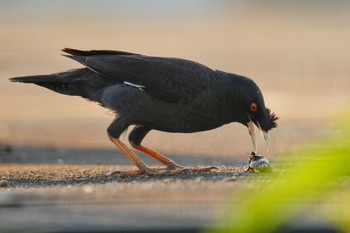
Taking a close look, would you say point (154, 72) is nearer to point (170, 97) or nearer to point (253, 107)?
point (170, 97)

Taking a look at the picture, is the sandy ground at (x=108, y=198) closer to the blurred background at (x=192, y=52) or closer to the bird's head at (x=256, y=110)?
the bird's head at (x=256, y=110)

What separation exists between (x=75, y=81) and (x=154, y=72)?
0.72 metres

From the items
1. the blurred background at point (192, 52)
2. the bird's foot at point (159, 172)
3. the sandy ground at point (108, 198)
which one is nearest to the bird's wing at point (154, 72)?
the bird's foot at point (159, 172)

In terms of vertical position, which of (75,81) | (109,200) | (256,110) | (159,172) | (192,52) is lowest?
(109,200)

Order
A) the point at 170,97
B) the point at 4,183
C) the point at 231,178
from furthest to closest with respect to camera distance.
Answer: the point at 170,97 → the point at 4,183 → the point at 231,178

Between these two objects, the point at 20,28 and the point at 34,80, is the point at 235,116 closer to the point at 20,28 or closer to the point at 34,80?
the point at 34,80

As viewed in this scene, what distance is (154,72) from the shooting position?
26.3ft

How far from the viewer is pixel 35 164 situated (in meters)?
9.20

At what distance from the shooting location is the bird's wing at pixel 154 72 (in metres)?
7.72

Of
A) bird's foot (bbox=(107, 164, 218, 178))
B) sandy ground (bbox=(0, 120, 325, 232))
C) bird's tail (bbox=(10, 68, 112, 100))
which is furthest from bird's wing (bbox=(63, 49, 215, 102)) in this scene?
sandy ground (bbox=(0, 120, 325, 232))

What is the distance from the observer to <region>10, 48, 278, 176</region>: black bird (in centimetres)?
767

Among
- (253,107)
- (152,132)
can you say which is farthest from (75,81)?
(152,132)

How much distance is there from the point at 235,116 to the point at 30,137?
14.9 feet

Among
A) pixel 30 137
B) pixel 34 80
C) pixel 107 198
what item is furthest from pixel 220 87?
pixel 30 137
